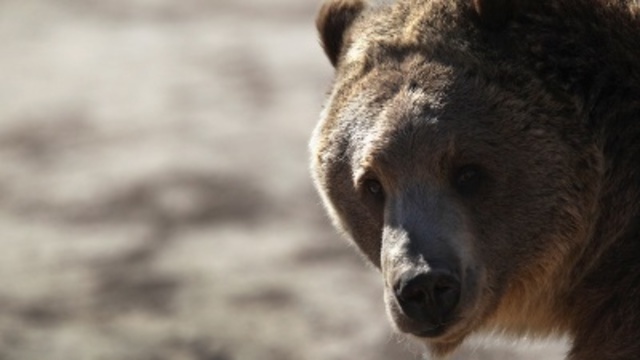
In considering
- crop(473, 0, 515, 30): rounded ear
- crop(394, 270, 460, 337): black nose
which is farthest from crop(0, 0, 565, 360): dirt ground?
crop(473, 0, 515, 30): rounded ear

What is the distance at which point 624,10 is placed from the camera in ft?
25.3

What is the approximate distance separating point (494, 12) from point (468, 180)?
0.73m

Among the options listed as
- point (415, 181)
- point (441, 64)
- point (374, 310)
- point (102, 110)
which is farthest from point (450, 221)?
point (102, 110)

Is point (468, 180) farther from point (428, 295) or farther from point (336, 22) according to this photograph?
point (336, 22)

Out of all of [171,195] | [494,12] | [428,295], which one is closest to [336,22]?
[494,12]

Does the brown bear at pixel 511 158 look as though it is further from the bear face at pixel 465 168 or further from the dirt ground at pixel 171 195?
the dirt ground at pixel 171 195

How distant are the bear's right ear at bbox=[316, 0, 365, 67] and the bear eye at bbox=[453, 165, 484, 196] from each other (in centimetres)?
113

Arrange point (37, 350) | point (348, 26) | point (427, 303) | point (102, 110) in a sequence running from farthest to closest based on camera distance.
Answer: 1. point (102, 110)
2. point (37, 350)
3. point (348, 26)
4. point (427, 303)

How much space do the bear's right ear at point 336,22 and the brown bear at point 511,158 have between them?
0.62m

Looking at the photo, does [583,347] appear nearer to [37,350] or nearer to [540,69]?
[540,69]

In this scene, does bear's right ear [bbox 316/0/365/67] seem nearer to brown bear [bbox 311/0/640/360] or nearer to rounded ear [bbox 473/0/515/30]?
brown bear [bbox 311/0/640/360]

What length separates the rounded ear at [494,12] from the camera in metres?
7.65

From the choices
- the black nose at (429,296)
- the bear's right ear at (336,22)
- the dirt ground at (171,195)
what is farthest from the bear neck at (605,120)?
the dirt ground at (171,195)

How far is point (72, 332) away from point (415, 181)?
11.0ft
